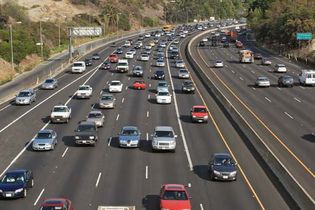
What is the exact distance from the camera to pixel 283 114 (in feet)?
191

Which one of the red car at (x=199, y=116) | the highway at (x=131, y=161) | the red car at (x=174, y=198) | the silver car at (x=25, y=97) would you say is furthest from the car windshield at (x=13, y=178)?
the silver car at (x=25, y=97)

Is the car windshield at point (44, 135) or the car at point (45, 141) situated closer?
the car at point (45, 141)

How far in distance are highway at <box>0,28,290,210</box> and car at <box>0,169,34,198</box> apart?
43cm

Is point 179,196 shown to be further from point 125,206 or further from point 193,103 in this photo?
point 193,103

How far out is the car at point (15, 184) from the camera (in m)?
31.5

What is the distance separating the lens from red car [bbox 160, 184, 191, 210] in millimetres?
28953

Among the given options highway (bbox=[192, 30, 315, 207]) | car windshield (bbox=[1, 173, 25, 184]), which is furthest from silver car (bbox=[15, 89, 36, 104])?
car windshield (bbox=[1, 173, 25, 184])

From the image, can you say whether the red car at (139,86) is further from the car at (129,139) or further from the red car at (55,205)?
the red car at (55,205)

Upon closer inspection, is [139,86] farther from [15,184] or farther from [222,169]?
[15,184]

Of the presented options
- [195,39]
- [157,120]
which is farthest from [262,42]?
[157,120]

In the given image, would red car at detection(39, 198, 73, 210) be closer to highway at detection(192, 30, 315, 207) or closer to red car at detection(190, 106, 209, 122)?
highway at detection(192, 30, 315, 207)

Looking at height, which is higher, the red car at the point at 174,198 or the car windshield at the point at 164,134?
the car windshield at the point at 164,134

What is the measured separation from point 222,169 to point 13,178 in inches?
481

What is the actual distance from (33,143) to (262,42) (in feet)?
409
